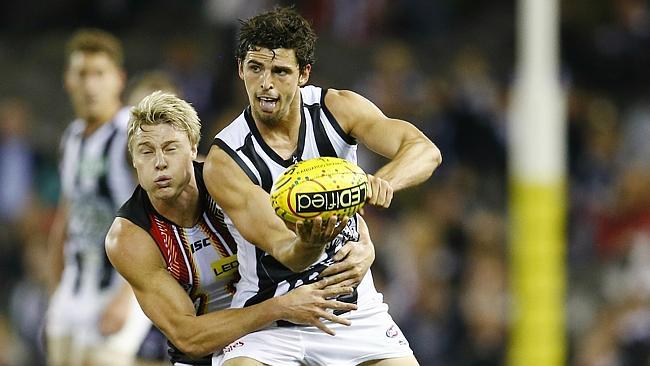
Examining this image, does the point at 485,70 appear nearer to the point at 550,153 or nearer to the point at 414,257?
the point at 414,257

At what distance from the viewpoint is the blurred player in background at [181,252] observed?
5637 mm

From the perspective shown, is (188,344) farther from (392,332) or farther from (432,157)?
(432,157)

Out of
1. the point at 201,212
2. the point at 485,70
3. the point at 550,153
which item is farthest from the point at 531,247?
the point at 201,212

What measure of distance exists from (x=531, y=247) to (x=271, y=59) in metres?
5.50

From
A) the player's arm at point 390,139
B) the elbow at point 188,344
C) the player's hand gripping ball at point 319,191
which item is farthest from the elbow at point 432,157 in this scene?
the elbow at point 188,344

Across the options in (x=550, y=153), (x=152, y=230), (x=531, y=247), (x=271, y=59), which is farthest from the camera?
(x=531, y=247)

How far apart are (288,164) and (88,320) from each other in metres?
3.20

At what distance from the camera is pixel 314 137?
5.77 m

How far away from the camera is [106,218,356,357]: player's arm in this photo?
5527 mm

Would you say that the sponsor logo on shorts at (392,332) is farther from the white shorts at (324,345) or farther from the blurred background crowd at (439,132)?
the blurred background crowd at (439,132)

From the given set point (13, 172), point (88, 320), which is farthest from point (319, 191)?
point (13, 172)

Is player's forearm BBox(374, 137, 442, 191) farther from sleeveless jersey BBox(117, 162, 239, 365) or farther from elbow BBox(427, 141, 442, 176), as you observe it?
sleeveless jersey BBox(117, 162, 239, 365)

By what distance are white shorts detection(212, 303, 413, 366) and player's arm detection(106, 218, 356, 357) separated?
0.08 meters

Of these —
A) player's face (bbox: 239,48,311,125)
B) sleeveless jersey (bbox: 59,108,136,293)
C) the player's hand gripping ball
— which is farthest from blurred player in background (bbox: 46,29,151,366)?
the player's hand gripping ball
